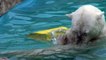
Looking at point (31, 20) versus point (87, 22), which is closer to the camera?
point (87, 22)

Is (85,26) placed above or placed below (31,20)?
above

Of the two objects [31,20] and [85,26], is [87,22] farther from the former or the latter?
[31,20]

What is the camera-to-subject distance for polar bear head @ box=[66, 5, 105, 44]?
3.73m

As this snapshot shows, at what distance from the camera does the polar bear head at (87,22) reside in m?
3.73

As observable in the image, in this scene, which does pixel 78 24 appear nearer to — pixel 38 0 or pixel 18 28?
pixel 18 28

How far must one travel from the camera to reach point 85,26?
3.75m

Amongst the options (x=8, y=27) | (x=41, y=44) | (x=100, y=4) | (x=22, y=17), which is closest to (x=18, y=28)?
(x=8, y=27)

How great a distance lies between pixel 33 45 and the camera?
4.84 metres

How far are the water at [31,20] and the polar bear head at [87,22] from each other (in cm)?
98

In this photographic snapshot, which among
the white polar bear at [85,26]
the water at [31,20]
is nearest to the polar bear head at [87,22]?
the white polar bear at [85,26]

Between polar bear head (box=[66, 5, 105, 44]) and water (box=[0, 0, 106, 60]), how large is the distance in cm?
98

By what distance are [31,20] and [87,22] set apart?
293 centimetres

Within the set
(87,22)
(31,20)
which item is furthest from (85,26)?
(31,20)

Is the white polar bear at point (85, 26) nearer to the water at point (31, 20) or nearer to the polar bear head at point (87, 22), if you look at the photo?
the polar bear head at point (87, 22)
